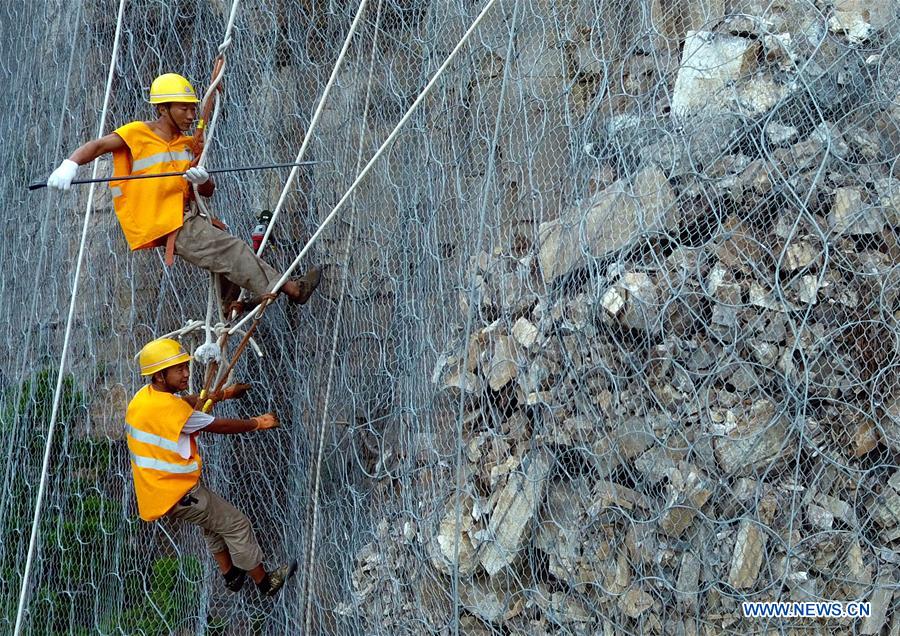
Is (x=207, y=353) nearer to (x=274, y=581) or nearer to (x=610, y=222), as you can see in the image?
(x=274, y=581)

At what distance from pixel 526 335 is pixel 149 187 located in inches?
59.4

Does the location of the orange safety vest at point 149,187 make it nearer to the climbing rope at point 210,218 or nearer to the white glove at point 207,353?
the climbing rope at point 210,218

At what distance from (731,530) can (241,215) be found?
2535 mm

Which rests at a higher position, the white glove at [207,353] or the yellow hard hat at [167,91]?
the yellow hard hat at [167,91]

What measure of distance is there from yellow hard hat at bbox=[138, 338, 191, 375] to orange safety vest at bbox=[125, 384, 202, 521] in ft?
0.32

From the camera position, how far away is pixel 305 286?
4.10m

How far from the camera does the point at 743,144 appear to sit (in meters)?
3.42

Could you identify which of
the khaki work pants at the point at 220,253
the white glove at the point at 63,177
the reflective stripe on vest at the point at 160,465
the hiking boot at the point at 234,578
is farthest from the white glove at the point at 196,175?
the hiking boot at the point at 234,578

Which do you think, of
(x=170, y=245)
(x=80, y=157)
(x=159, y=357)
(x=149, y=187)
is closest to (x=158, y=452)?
(x=159, y=357)

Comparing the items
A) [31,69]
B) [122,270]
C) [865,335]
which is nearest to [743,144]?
[865,335]

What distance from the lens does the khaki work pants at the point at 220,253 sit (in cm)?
384

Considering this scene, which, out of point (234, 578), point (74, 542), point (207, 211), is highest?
point (207, 211)

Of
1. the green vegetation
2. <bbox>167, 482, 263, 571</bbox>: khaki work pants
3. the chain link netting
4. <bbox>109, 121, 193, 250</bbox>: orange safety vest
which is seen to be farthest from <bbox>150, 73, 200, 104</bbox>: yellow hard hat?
the green vegetation

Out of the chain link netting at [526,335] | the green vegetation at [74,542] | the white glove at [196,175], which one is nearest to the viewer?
the chain link netting at [526,335]
